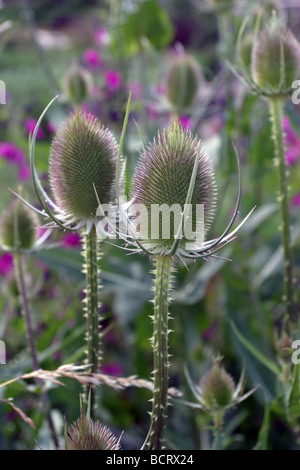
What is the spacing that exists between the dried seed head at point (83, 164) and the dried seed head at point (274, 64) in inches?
14.5

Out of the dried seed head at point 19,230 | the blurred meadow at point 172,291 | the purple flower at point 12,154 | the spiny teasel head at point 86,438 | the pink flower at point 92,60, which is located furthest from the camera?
the pink flower at point 92,60

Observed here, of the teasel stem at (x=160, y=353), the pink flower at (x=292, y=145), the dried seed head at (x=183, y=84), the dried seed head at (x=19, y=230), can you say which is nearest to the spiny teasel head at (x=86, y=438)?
the teasel stem at (x=160, y=353)

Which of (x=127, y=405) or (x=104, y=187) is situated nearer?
(x=104, y=187)

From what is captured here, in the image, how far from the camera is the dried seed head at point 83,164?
75cm

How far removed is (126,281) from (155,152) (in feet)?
3.04

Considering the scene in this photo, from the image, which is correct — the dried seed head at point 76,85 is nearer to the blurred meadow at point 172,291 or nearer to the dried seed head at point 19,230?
the blurred meadow at point 172,291

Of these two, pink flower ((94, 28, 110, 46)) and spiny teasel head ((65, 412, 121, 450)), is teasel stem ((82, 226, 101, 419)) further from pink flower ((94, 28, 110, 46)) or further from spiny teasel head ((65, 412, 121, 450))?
pink flower ((94, 28, 110, 46))

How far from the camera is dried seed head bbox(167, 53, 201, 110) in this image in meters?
1.65

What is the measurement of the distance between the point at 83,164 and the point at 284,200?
424mm

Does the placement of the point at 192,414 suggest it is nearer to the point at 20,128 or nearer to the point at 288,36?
the point at 288,36

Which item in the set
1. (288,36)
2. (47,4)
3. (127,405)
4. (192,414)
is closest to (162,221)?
(288,36)

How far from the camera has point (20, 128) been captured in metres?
2.53

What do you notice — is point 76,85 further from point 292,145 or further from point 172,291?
point 292,145

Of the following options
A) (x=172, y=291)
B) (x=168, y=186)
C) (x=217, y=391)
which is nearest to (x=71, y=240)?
(x=172, y=291)
